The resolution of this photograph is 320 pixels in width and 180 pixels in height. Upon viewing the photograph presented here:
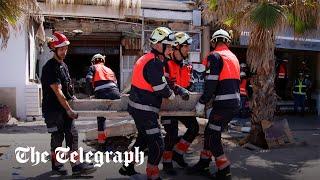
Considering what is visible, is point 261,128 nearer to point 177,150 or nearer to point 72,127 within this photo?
point 177,150

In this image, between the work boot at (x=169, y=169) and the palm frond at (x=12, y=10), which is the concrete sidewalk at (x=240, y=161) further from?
the palm frond at (x=12, y=10)

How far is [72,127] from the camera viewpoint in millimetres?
6324

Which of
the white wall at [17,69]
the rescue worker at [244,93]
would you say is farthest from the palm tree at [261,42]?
the white wall at [17,69]

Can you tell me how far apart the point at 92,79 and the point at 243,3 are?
315cm

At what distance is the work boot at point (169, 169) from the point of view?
644cm

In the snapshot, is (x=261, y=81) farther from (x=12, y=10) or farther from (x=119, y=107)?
(x=12, y=10)

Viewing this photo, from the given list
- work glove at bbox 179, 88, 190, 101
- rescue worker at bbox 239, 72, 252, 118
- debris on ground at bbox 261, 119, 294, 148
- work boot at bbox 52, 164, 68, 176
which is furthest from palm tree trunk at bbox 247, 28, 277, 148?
rescue worker at bbox 239, 72, 252, 118

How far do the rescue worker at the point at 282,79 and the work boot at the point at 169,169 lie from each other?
10499 mm

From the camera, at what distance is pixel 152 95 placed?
5.63 metres

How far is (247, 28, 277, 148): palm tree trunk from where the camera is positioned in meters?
8.62

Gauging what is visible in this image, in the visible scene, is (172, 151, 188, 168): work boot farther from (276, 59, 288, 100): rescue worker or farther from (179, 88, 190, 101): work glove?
(276, 59, 288, 100): rescue worker

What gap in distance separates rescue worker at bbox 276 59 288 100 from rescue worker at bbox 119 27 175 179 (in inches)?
440

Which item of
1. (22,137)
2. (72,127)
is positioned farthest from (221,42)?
(22,137)

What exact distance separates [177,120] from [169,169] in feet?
2.39
